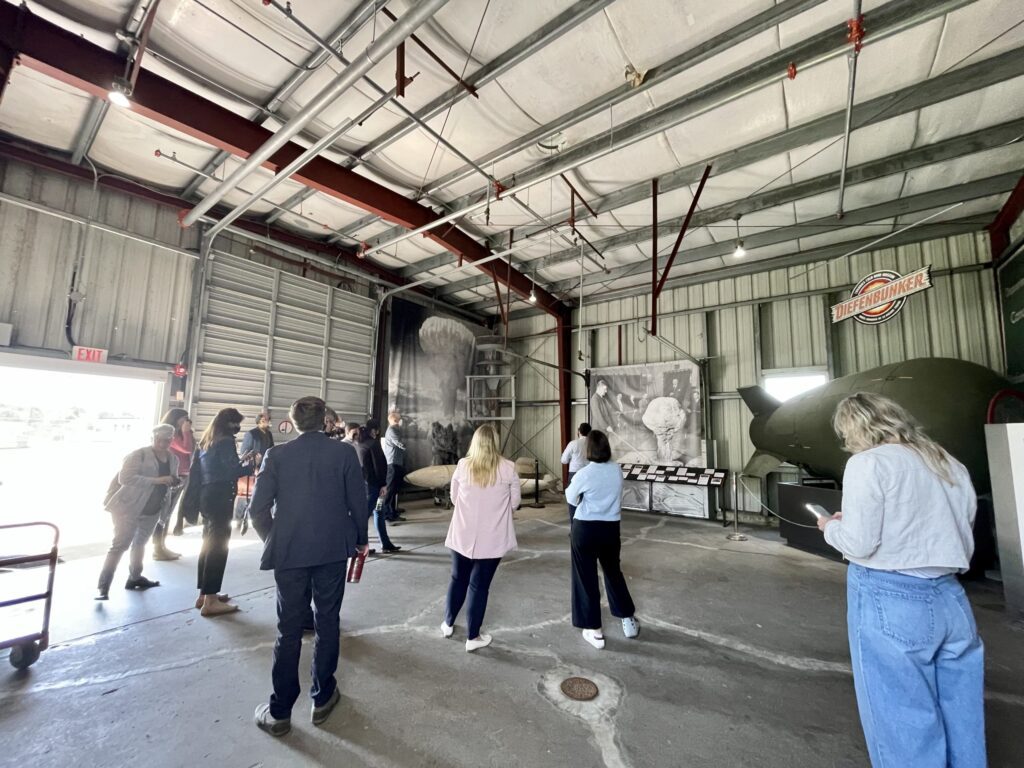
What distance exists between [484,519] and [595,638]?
127 cm

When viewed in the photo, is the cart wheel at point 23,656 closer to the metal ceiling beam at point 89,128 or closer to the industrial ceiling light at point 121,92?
the industrial ceiling light at point 121,92

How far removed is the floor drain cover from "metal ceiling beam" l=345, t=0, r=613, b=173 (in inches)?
202

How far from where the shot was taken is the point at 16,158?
5297 millimetres

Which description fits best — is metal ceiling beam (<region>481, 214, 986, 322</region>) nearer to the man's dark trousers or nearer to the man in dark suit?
the man in dark suit

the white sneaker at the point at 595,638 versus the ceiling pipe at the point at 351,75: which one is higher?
the ceiling pipe at the point at 351,75

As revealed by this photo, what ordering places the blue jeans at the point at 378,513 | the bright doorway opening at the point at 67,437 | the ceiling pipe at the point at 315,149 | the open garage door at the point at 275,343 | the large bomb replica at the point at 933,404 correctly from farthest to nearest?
the open garage door at the point at 275,343 → the bright doorway opening at the point at 67,437 → the blue jeans at the point at 378,513 → the large bomb replica at the point at 933,404 → the ceiling pipe at the point at 315,149

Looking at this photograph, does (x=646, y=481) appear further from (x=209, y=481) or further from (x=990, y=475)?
(x=209, y=481)

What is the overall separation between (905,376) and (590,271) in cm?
615

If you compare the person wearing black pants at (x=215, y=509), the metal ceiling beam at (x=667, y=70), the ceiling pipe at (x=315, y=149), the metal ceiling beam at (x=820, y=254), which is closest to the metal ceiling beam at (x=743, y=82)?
the metal ceiling beam at (x=667, y=70)

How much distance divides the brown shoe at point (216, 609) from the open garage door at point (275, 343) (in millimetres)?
4478

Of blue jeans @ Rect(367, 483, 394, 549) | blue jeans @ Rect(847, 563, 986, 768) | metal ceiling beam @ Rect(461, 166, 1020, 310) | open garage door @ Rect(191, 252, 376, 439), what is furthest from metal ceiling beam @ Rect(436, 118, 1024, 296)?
blue jeans @ Rect(847, 563, 986, 768)

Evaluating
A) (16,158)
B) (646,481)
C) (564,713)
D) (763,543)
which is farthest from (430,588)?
(16,158)

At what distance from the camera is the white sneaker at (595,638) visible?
121 inches

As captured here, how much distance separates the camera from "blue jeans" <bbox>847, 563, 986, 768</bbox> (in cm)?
150
